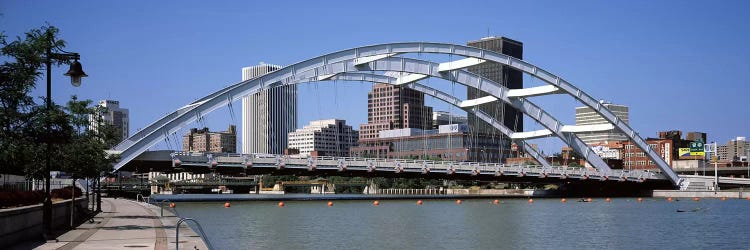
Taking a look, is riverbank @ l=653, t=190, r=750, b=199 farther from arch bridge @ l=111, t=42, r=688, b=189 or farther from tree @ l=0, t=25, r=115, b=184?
tree @ l=0, t=25, r=115, b=184

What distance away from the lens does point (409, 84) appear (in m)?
95.1

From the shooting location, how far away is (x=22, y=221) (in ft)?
86.5

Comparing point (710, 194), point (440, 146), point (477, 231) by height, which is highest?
point (440, 146)

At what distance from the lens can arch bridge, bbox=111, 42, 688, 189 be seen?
256ft

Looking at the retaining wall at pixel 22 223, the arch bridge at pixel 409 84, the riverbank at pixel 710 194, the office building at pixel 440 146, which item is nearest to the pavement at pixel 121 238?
the retaining wall at pixel 22 223

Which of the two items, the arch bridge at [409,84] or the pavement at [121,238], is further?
the arch bridge at [409,84]

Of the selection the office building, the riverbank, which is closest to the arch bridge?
the riverbank

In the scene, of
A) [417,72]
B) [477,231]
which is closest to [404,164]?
[417,72]

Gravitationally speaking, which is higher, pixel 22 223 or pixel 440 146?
pixel 440 146

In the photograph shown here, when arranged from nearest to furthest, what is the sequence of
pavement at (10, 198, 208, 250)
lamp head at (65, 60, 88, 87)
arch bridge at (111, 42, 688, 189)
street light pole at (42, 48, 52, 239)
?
pavement at (10, 198, 208, 250) → lamp head at (65, 60, 88, 87) → street light pole at (42, 48, 52, 239) → arch bridge at (111, 42, 688, 189)

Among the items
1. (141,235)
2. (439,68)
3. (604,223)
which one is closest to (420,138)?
(439,68)

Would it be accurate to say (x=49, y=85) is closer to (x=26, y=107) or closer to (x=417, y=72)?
(x=26, y=107)

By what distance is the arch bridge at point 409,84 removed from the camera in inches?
3068

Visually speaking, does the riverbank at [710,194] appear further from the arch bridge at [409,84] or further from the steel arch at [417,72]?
the steel arch at [417,72]
